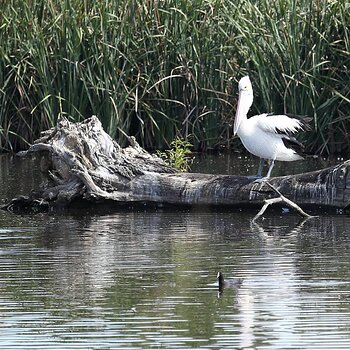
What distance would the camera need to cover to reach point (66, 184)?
36.6 ft

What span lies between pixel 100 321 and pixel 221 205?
434 cm

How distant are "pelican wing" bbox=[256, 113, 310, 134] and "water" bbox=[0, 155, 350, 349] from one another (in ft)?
2.60

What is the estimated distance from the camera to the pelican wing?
10977 millimetres

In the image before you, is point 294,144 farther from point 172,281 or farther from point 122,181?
point 172,281

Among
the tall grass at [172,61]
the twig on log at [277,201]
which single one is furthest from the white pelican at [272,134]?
the tall grass at [172,61]

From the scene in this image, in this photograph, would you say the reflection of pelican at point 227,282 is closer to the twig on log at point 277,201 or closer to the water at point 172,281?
the water at point 172,281

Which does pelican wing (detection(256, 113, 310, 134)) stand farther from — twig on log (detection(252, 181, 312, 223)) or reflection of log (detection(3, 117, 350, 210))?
twig on log (detection(252, 181, 312, 223))

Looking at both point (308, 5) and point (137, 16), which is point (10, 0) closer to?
point (137, 16)

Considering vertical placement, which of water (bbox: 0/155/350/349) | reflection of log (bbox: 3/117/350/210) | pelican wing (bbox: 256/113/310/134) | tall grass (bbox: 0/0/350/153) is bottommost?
water (bbox: 0/155/350/349)

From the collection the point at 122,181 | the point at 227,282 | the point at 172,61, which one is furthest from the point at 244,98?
the point at 227,282

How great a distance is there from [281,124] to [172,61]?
454 centimetres

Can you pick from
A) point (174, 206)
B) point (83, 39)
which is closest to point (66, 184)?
point (174, 206)

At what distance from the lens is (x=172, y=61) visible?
15.3m

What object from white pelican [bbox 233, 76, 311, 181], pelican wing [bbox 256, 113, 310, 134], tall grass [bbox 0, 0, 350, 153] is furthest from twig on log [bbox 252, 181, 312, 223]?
tall grass [bbox 0, 0, 350, 153]
